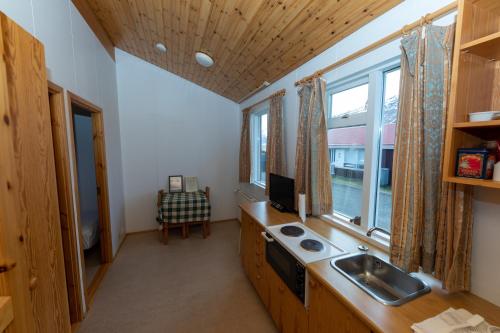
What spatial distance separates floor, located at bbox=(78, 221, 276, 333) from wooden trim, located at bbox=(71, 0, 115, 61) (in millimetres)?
2878

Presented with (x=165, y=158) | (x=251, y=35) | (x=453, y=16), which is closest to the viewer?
(x=453, y=16)

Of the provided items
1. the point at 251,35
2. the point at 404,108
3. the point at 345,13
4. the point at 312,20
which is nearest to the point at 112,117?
the point at 251,35

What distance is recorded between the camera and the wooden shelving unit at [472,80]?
864mm

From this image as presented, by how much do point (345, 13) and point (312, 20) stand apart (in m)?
0.24

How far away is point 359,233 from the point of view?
1721 millimetres

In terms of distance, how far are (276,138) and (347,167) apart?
95cm

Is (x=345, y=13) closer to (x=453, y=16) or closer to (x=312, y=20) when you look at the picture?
(x=312, y=20)

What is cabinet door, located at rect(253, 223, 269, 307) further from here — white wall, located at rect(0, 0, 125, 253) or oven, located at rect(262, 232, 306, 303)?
white wall, located at rect(0, 0, 125, 253)

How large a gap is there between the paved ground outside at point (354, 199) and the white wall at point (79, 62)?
2569mm

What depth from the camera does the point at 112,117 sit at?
313 cm

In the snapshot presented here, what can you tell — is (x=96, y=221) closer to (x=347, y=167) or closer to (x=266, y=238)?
(x=266, y=238)

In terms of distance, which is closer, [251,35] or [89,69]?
[251,35]

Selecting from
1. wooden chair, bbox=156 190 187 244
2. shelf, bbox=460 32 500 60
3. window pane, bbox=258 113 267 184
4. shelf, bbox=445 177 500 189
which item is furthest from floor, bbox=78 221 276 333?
shelf, bbox=460 32 500 60

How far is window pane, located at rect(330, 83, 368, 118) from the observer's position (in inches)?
69.9
